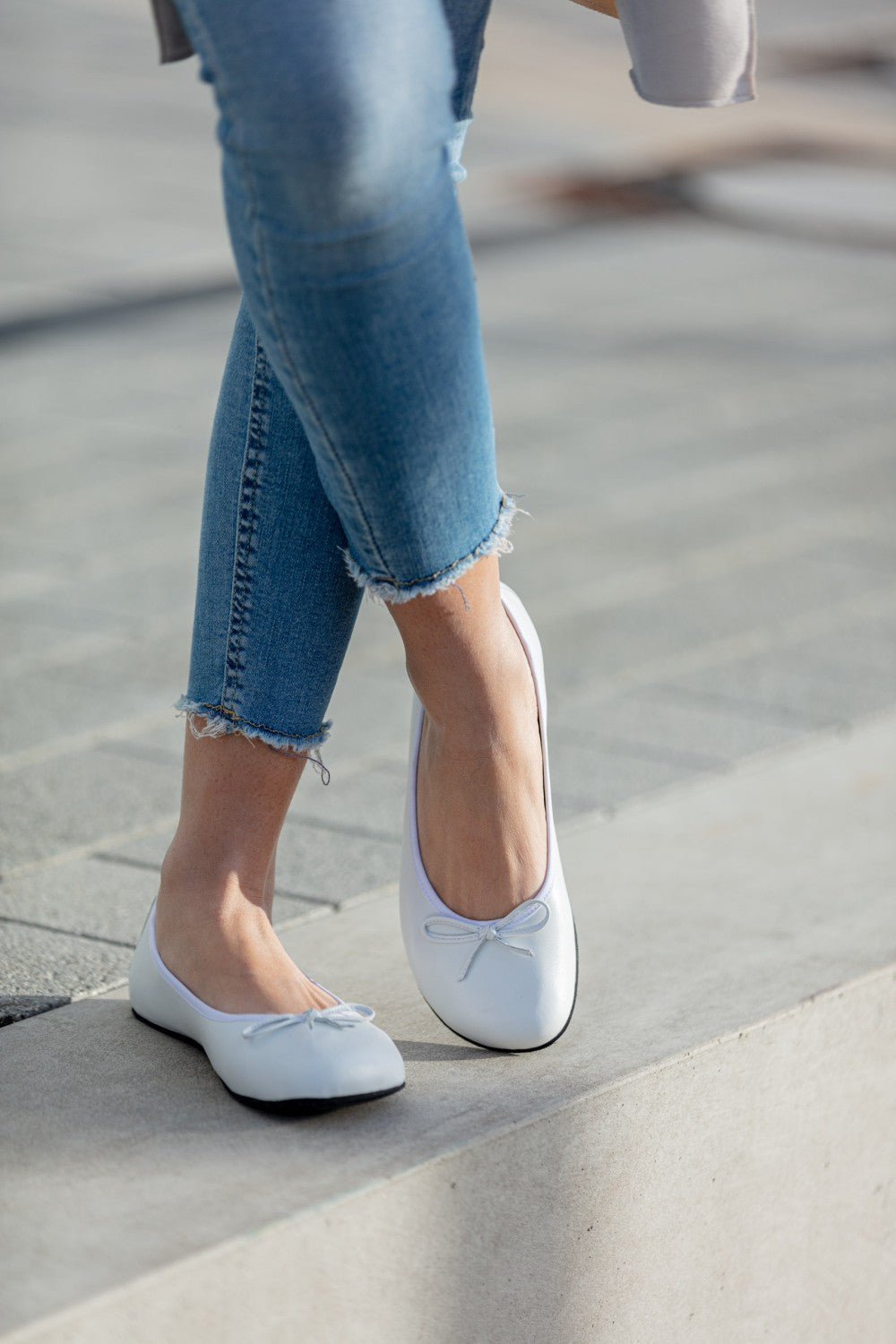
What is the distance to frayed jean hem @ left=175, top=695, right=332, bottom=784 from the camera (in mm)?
1265

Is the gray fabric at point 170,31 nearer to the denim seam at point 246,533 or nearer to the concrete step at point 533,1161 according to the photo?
the denim seam at point 246,533

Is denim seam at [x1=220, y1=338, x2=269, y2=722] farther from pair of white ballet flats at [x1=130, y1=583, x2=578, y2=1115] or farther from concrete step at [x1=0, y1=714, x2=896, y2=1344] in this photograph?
concrete step at [x1=0, y1=714, x2=896, y2=1344]

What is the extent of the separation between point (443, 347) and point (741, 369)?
3.60 meters

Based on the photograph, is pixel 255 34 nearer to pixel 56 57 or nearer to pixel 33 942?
pixel 33 942

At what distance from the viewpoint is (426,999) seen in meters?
1.33

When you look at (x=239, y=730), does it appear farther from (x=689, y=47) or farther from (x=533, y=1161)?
(x=689, y=47)

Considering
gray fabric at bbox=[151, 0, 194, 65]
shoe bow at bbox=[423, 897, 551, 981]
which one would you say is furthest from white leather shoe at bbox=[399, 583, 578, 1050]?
gray fabric at bbox=[151, 0, 194, 65]

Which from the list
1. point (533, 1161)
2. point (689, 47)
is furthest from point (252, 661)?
point (689, 47)

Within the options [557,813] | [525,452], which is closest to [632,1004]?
[557,813]

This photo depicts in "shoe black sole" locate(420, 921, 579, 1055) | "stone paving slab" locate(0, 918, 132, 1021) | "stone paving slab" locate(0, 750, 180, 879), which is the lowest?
"stone paving slab" locate(0, 750, 180, 879)

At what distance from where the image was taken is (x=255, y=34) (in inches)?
38.5

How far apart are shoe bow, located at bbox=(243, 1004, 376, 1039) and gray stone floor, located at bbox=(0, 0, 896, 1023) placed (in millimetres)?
282

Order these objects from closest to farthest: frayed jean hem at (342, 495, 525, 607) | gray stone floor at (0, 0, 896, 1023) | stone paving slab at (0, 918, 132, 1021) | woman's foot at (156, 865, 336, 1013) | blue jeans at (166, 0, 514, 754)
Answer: blue jeans at (166, 0, 514, 754) → frayed jean hem at (342, 495, 525, 607) → woman's foot at (156, 865, 336, 1013) → stone paving slab at (0, 918, 132, 1021) → gray stone floor at (0, 0, 896, 1023)

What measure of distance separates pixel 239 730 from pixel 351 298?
0.37 m
